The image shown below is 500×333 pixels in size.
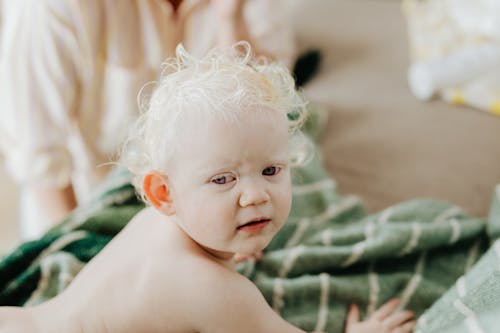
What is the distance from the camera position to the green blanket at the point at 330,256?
869mm

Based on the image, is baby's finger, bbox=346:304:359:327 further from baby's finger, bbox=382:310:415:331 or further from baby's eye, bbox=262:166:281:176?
baby's eye, bbox=262:166:281:176

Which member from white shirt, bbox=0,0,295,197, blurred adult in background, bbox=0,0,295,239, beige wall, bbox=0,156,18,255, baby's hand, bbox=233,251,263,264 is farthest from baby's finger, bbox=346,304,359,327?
beige wall, bbox=0,156,18,255

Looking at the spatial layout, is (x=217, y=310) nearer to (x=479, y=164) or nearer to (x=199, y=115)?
(x=199, y=115)

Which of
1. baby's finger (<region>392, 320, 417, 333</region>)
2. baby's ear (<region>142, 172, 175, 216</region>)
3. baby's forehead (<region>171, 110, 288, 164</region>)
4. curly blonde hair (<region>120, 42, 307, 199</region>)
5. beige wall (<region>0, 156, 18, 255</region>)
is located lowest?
beige wall (<region>0, 156, 18, 255</region>)

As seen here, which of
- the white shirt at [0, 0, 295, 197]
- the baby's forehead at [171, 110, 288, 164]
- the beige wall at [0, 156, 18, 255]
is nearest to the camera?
the baby's forehead at [171, 110, 288, 164]

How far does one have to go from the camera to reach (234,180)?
662mm

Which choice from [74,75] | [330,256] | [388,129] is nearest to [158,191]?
[330,256]

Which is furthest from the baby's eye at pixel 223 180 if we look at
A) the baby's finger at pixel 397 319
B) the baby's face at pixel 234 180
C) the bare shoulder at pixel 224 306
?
the baby's finger at pixel 397 319

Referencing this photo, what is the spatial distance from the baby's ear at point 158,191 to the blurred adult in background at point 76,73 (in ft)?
1.36

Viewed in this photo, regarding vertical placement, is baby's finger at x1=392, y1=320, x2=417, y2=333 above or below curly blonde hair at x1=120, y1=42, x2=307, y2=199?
below

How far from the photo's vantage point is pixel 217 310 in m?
0.68

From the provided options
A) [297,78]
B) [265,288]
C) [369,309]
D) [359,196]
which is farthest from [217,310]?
[297,78]

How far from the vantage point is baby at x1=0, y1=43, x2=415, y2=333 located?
0.65 metres

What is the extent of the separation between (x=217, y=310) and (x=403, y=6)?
56.2 inches
